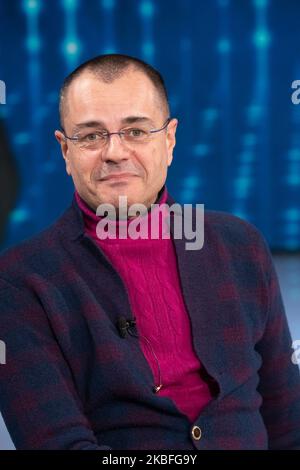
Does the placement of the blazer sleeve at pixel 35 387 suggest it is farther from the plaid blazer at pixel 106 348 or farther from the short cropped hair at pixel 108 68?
the short cropped hair at pixel 108 68

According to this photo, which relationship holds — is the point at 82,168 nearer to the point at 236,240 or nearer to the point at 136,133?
the point at 136,133

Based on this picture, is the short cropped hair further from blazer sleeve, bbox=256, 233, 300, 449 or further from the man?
blazer sleeve, bbox=256, 233, 300, 449

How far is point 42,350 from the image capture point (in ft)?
3.68

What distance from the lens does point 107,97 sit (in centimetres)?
121

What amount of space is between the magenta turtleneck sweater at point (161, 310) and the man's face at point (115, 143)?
1.6 inches

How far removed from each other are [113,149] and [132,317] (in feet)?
0.82

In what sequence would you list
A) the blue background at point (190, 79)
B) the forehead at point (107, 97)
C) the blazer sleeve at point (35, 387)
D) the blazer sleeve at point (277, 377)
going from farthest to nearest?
the blue background at point (190, 79), the blazer sleeve at point (277, 377), the forehead at point (107, 97), the blazer sleeve at point (35, 387)

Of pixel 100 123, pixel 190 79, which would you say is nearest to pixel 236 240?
pixel 100 123

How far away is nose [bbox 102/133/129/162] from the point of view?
4.04 feet

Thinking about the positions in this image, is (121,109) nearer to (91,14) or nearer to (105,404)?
(105,404)

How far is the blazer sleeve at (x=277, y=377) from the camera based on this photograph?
4.32ft

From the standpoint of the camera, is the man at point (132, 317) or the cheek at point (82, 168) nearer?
the man at point (132, 317)

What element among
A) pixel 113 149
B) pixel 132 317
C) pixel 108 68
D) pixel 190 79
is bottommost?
pixel 132 317

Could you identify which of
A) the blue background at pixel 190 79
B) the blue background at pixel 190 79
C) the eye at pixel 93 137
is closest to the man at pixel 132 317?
the eye at pixel 93 137
